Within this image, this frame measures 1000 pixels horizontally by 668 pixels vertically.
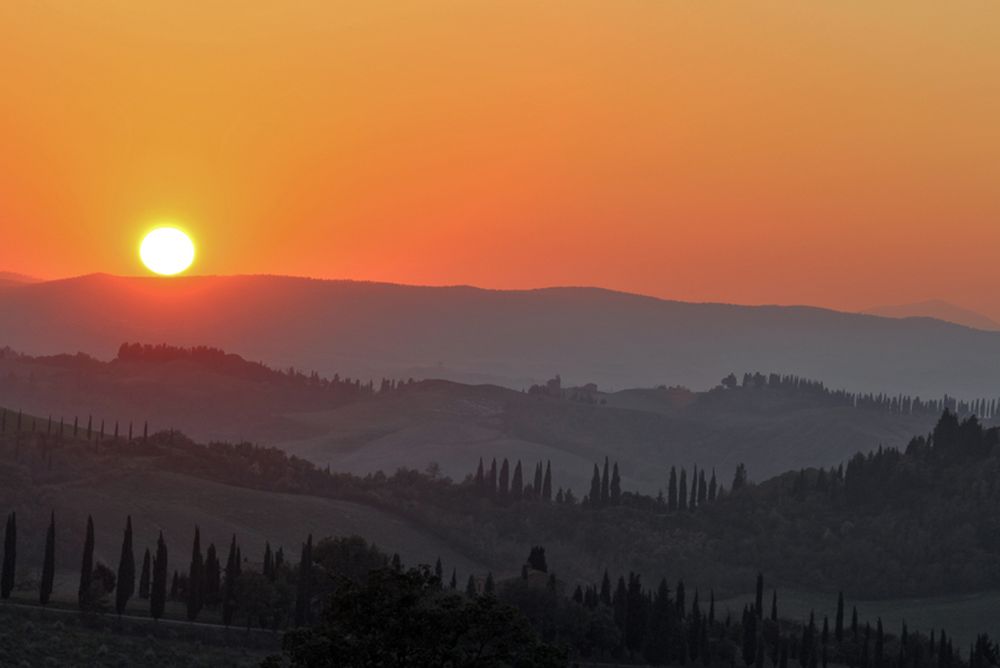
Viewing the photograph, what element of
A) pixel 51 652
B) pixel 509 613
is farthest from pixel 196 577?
pixel 509 613

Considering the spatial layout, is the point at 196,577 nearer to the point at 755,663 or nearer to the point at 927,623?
the point at 755,663

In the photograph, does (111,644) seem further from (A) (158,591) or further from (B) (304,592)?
(B) (304,592)

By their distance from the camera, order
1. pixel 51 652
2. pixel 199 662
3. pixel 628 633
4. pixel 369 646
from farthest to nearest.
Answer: pixel 628 633
pixel 199 662
pixel 51 652
pixel 369 646

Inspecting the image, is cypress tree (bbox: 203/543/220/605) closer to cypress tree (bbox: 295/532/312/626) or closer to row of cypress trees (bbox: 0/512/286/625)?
row of cypress trees (bbox: 0/512/286/625)

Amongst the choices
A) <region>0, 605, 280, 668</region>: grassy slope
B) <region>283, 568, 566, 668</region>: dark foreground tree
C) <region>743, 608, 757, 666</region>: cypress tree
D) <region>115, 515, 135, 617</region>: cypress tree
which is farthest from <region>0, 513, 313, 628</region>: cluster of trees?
<region>283, 568, 566, 668</region>: dark foreground tree

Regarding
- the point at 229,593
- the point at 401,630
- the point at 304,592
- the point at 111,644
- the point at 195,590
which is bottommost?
the point at 111,644

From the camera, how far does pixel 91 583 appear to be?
138m

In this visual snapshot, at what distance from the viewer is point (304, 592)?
138m

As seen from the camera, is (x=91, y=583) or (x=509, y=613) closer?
(x=509, y=613)

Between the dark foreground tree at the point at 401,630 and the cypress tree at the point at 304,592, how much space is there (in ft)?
217

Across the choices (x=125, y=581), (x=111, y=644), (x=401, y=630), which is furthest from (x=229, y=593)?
(x=401, y=630)

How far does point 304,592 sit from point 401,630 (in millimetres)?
70185

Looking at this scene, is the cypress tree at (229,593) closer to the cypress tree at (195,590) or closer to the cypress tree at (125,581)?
the cypress tree at (195,590)

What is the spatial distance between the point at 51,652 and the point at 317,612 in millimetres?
37518
